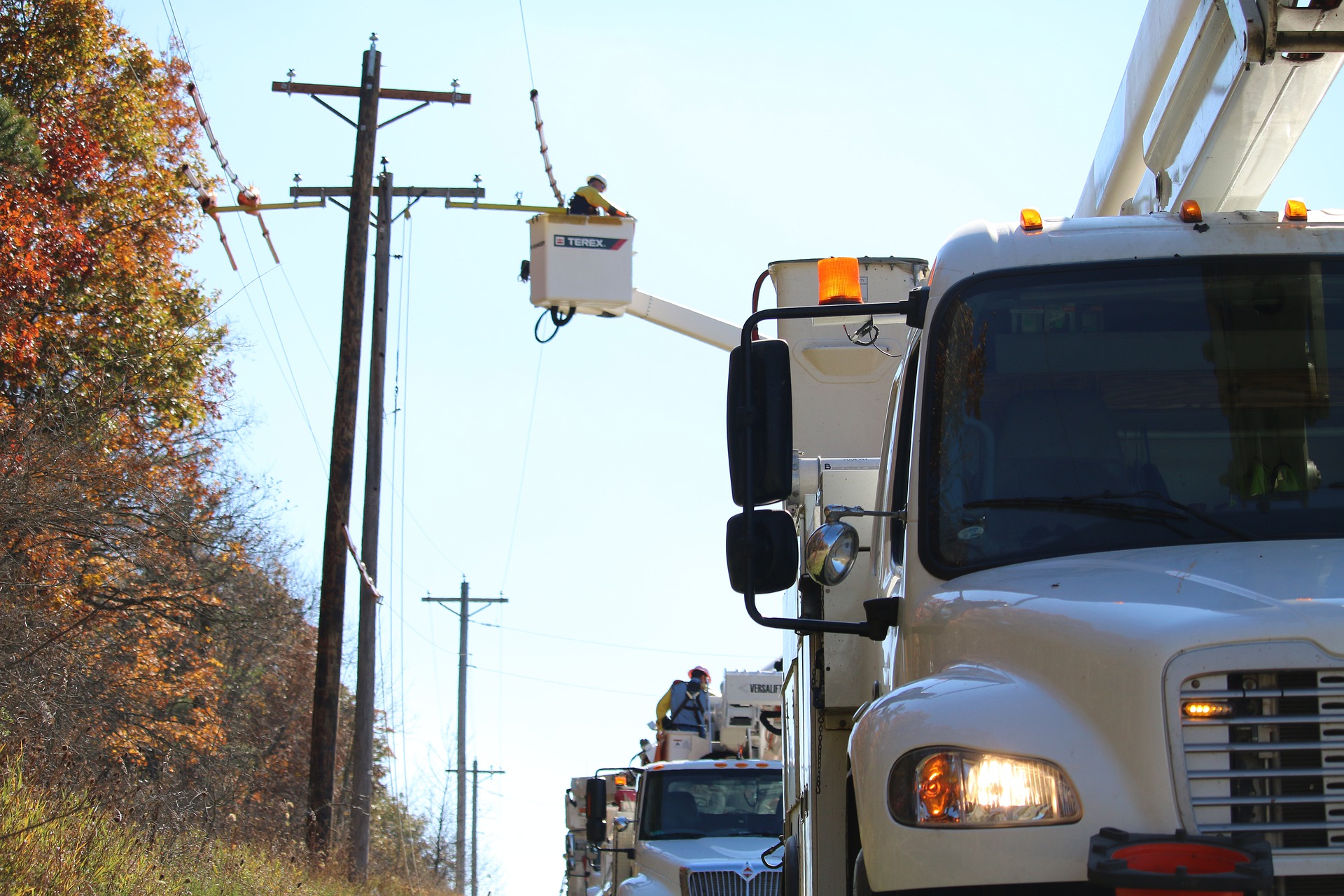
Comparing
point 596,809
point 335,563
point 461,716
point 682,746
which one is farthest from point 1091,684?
point 461,716

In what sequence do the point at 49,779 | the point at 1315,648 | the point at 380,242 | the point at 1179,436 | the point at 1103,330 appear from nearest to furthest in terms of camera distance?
the point at 1315,648, the point at 1179,436, the point at 1103,330, the point at 49,779, the point at 380,242

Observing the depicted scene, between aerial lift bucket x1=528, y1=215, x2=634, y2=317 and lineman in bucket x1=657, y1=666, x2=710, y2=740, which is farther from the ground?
aerial lift bucket x1=528, y1=215, x2=634, y2=317

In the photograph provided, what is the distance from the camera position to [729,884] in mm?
11133

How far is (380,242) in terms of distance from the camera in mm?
18969

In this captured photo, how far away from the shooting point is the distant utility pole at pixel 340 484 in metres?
15.7

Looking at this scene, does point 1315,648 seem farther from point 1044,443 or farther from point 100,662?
point 100,662

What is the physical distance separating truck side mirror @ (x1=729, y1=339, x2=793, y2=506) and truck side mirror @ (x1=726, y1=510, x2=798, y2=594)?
0.06 m

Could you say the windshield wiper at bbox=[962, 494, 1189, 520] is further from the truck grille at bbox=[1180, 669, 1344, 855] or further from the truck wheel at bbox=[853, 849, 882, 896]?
the truck wheel at bbox=[853, 849, 882, 896]

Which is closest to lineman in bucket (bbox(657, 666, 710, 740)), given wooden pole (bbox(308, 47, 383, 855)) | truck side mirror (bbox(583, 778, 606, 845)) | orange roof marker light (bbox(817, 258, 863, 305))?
truck side mirror (bbox(583, 778, 606, 845))

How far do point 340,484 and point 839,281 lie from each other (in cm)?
1136

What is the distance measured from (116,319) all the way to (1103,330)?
17825 mm

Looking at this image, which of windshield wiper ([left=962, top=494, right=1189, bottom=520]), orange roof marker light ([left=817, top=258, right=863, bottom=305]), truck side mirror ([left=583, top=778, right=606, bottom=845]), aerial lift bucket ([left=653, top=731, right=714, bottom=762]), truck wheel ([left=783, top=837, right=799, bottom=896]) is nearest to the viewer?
windshield wiper ([left=962, top=494, right=1189, bottom=520])

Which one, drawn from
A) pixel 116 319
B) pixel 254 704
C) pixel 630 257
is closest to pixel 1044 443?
pixel 630 257

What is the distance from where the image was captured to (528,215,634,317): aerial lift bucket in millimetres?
13570
